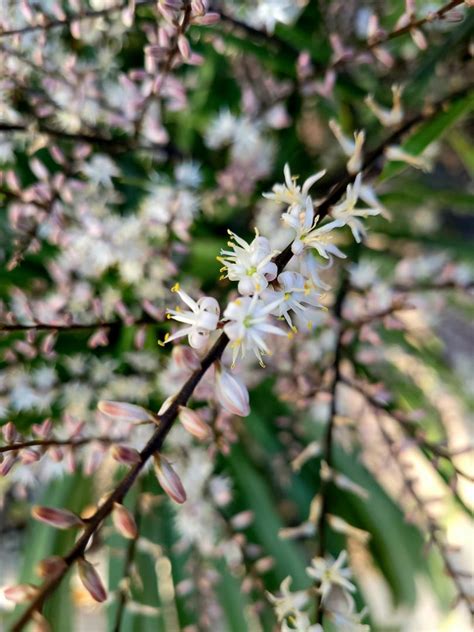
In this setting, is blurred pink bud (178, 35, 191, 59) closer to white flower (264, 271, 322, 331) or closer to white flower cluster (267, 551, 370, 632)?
white flower (264, 271, 322, 331)

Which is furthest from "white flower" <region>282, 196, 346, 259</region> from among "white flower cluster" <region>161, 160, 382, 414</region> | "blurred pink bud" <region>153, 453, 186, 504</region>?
"blurred pink bud" <region>153, 453, 186, 504</region>

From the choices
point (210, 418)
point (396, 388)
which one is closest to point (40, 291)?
point (210, 418)

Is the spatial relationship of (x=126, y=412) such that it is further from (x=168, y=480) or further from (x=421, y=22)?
(x=421, y=22)

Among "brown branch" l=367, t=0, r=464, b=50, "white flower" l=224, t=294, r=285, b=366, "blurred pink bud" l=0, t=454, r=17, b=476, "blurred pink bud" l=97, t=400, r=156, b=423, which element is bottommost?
"blurred pink bud" l=0, t=454, r=17, b=476

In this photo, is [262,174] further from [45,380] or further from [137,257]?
[45,380]

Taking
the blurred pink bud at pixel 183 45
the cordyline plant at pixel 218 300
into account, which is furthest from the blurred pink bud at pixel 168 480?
the blurred pink bud at pixel 183 45

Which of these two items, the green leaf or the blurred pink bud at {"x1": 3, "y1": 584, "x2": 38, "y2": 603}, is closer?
the blurred pink bud at {"x1": 3, "y1": 584, "x2": 38, "y2": 603}

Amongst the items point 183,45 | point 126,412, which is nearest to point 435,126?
point 183,45
